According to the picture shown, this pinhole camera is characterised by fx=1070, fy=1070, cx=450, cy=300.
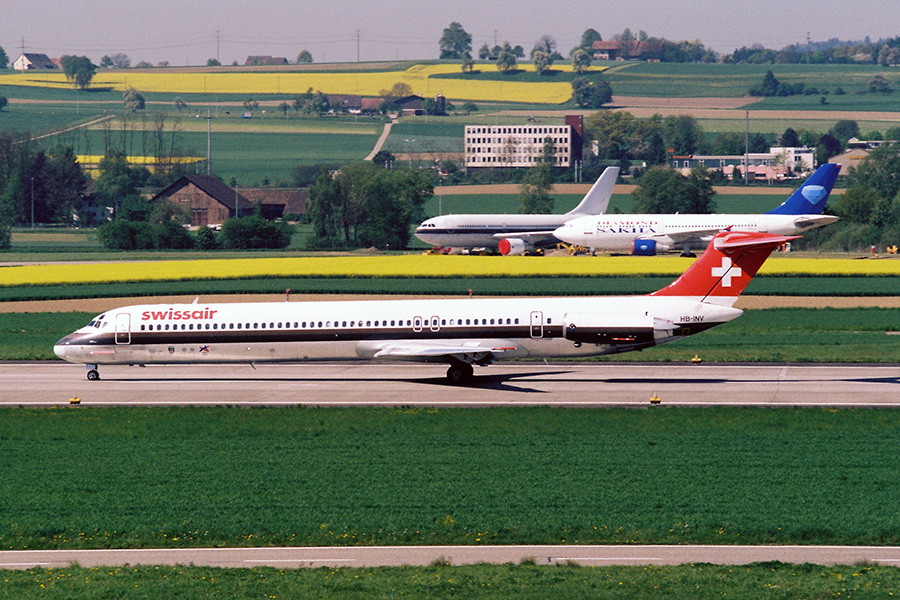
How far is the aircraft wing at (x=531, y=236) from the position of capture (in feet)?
314

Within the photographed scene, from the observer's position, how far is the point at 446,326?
125 feet

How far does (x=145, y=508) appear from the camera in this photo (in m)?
22.2

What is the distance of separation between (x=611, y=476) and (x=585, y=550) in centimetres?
496

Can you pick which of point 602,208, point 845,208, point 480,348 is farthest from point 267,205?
point 480,348

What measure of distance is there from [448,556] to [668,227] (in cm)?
7128

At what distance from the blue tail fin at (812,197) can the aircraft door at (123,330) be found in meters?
57.9

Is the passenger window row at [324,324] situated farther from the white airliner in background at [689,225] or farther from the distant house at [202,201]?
the distant house at [202,201]

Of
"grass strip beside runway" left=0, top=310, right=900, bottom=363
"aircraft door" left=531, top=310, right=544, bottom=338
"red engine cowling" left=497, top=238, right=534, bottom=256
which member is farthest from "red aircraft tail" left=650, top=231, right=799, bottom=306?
"red engine cowling" left=497, top=238, right=534, bottom=256

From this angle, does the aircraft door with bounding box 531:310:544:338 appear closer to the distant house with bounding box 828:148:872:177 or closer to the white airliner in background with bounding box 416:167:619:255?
the white airliner in background with bounding box 416:167:619:255

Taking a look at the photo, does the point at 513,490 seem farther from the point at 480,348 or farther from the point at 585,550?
the point at 480,348

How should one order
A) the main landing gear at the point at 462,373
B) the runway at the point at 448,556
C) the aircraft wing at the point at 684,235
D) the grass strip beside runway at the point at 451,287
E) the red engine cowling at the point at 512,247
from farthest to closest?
the red engine cowling at the point at 512,247, the aircraft wing at the point at 684,235, the grass strip beside runway at the point at 451,287, the main landing gear at the point at 462,373, the runway at the point at 448,556

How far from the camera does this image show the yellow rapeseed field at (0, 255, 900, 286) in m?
71.4

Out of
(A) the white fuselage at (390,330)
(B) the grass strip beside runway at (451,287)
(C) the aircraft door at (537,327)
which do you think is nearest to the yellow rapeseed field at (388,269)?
(B) the grass strip beside runway at (451,287)

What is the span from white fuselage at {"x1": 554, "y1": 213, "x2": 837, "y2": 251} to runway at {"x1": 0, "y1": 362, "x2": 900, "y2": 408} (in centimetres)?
4452
